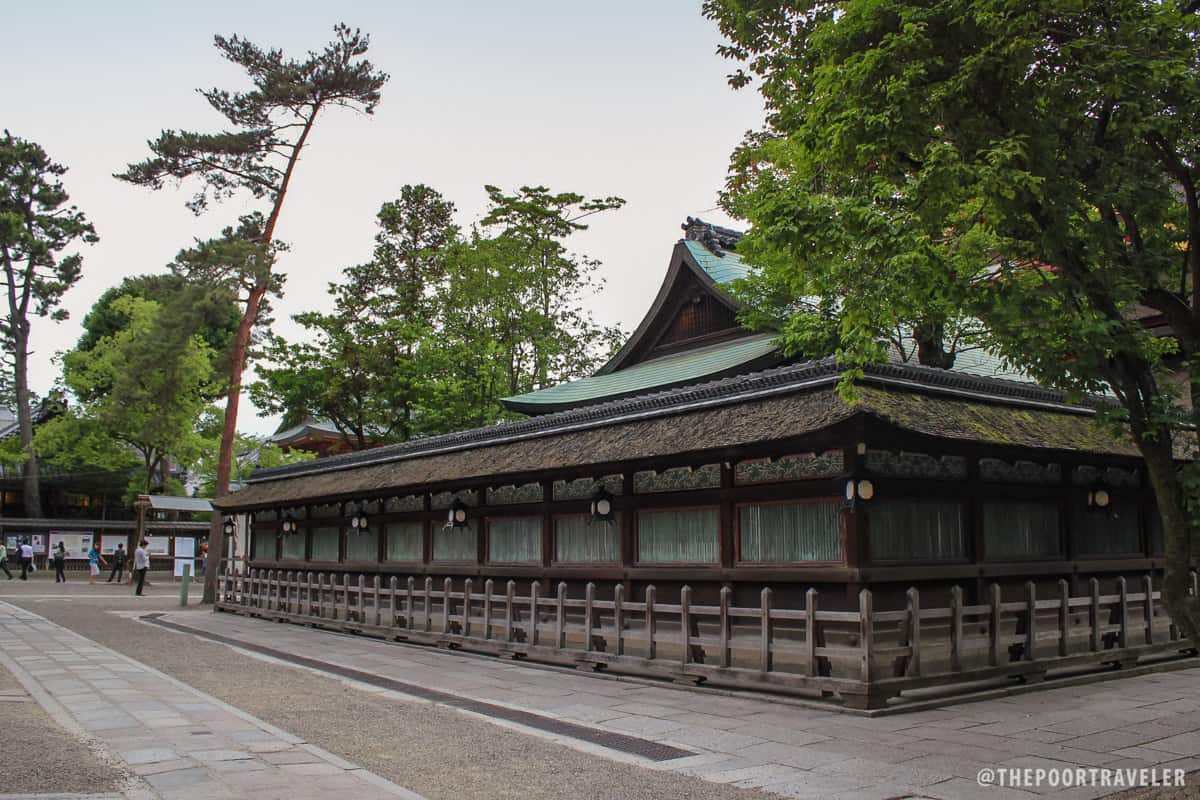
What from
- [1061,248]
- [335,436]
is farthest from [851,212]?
[335,436]

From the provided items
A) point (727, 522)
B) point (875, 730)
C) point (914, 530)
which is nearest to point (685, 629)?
point (727, 522)

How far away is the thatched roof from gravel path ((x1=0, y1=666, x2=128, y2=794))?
7254mm

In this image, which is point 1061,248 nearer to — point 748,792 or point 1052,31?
point 1052,31

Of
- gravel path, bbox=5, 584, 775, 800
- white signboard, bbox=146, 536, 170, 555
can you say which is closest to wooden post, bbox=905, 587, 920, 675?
gravel path, bbox=5, 584, 775, 800

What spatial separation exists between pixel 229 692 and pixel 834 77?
32.3 ft

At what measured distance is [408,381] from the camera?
33938mm

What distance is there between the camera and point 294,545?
2427cm

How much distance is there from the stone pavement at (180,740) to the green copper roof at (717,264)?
47.1 feet

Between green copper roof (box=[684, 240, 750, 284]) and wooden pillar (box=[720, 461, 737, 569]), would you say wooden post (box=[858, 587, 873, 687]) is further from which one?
green copper roof (box=[684, 240, 750, 284])

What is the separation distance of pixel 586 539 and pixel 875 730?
6.87 m

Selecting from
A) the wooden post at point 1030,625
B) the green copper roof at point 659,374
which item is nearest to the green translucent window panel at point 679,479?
the wooden post at point 1030,625

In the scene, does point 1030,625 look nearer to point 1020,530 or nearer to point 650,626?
point 1020,530

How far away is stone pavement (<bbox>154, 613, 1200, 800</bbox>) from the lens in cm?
718

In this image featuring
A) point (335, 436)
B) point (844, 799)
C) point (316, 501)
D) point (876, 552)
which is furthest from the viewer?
point (335, 436)
